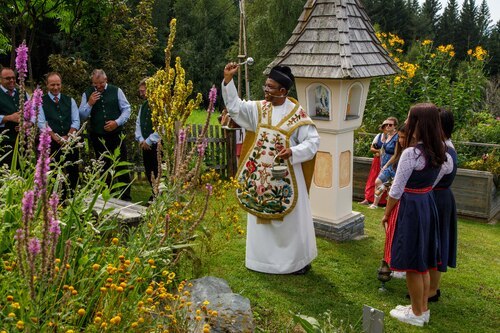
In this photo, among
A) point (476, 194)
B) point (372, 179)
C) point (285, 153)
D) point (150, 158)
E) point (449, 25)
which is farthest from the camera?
point (449, 25)

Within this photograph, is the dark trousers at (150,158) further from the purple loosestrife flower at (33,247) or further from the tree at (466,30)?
the tree at (466,30)

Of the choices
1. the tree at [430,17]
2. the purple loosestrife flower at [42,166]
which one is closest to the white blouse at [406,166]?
the purple loosestrife flower at [42,166]

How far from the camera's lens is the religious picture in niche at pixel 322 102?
6.66 meters

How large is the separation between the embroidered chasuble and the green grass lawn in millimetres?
577

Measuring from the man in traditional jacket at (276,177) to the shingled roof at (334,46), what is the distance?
1126 millimetres

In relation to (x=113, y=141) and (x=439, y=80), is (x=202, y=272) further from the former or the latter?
(x=439, y=80)

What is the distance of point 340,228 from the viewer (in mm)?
6645

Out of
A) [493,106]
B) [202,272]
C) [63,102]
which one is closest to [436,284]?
[202,272]

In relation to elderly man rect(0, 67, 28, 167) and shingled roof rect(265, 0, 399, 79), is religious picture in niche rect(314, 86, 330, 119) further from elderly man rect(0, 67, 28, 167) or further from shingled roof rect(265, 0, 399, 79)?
elderly man rect(0, 67, 28, 167)

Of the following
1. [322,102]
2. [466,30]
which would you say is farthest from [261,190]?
[466,30]

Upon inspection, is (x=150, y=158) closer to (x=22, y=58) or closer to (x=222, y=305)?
(x=222, y=305)

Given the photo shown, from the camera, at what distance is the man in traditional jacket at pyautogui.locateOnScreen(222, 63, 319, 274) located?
529 centimetres

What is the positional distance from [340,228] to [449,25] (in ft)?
138

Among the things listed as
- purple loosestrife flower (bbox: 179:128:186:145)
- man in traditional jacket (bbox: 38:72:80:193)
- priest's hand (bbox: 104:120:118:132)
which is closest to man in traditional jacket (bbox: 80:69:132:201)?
priest's hand (bbox: 104:120:118:132)
